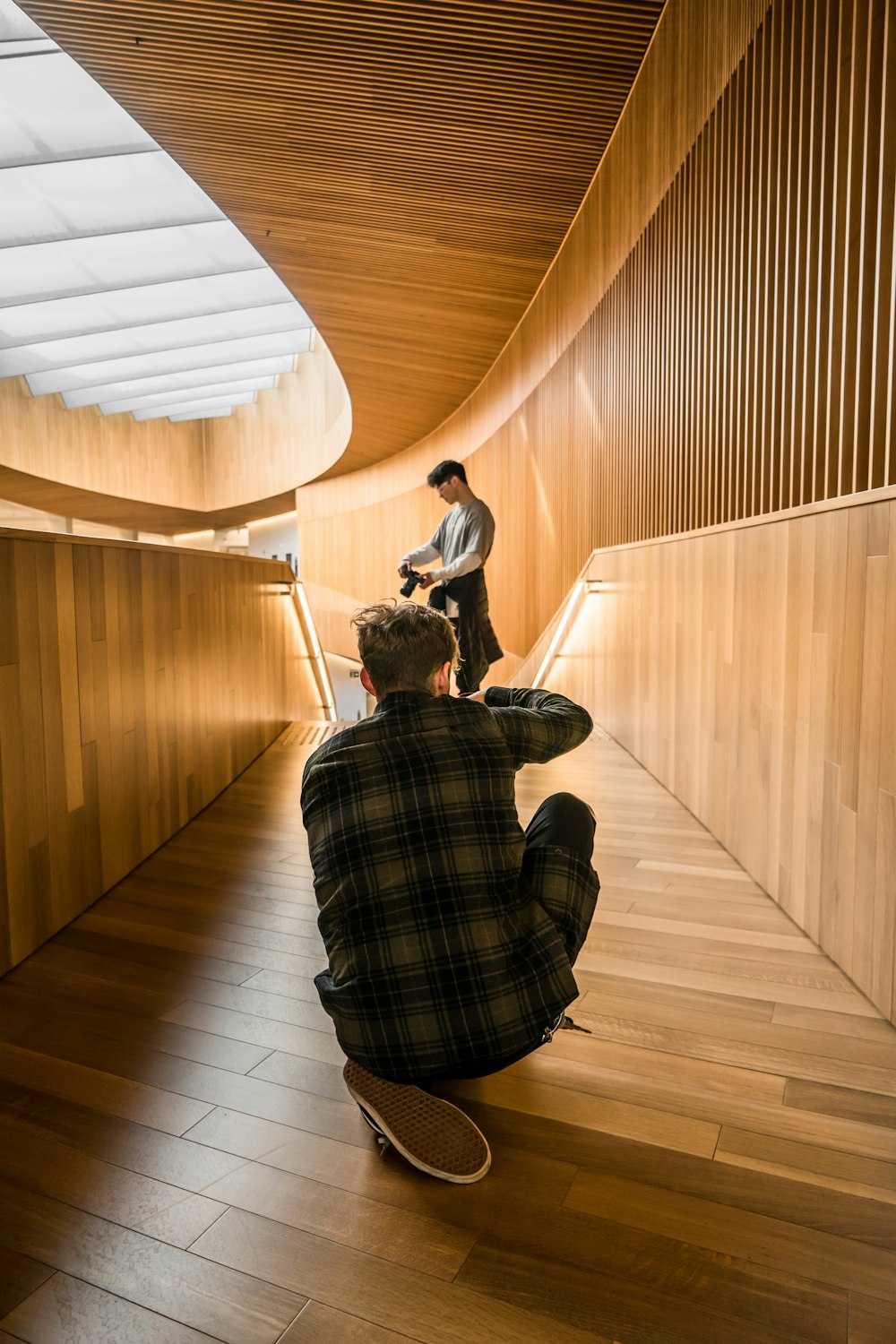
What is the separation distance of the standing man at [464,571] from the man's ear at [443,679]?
115 inches

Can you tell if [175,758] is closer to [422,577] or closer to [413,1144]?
[422,577]

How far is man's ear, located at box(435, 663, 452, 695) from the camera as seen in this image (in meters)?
1.52

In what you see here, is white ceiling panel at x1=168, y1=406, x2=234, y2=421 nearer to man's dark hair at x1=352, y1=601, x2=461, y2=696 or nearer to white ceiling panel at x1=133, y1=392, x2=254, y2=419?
white ceiling panel at x1=133, y1=392, x2=254, y2=419

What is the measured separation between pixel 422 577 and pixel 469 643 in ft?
1.46

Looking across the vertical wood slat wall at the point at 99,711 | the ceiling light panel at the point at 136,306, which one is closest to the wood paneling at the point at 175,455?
the ceiling light panel at the point at 136,306

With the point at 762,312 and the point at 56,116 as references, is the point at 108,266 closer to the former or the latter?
the point at 56,116

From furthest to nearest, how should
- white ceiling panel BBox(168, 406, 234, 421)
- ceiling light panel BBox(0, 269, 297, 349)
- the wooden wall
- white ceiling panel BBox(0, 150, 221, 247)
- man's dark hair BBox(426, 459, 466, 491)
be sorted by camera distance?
white ceiling panel BBox(168, 406, 234, 421)
ceiling light panel BBox(0, 269, 297, 349)
white ceiling panel BBox(0, 150, 221, 247)
man's dark hair BBox(426, 459, 466, 491)
the wooden wall

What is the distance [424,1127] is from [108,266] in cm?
953

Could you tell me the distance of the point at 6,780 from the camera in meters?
2.07

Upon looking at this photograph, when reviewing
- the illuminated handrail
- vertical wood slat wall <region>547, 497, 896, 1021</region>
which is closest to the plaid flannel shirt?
vertical wood slat wall <region>547, 497, 896, 1021</region>

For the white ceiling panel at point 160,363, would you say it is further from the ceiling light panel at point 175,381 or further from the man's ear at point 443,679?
the man's ear at point 443,679

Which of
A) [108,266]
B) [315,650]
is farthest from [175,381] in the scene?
[315,650]

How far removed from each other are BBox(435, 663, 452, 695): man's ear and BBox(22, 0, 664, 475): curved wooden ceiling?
323 centimetres

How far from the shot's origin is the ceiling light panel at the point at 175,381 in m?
13.3
